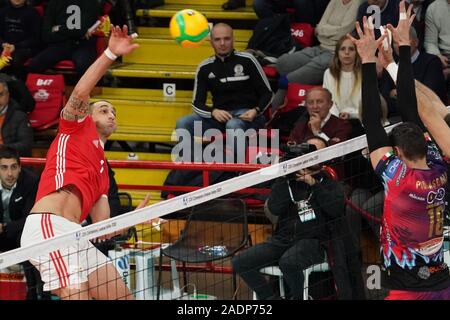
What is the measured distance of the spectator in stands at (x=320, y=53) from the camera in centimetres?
1266

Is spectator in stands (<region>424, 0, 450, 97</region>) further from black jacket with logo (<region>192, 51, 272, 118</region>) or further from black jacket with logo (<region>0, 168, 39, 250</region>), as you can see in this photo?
black jacket with logo (<region>0, 168, 39, 250</region>)

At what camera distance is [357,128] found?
11312mm

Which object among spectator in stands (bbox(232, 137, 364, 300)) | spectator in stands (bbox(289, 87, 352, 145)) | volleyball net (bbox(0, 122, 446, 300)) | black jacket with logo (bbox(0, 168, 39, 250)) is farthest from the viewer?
spectator in stands (bbox(289, 87, 352, 145))

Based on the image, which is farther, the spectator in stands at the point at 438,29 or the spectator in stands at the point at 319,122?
the spectator in stands at the point at 438,29

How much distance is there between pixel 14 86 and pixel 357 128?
4.03 metres

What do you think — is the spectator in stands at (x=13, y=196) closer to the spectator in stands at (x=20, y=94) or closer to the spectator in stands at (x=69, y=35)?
the spectator in stands at (x=20, y=94)

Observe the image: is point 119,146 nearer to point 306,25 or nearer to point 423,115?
point 306,25

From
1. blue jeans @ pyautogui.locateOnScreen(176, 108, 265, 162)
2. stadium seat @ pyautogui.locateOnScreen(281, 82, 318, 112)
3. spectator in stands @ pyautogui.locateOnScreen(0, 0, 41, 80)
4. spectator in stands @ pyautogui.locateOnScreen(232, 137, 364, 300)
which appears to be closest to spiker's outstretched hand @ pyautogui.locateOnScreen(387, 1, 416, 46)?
spectator in stands @ pyautogui.locateOnScreen(232, 137, 364, 300)

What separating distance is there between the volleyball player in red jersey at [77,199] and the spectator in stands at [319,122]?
8.55ft

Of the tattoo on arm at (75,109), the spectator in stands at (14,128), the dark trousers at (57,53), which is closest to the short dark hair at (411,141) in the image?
the tattoo on arm at (75,109)

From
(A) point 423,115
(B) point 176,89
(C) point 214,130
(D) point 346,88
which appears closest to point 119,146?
(B) point 176,89

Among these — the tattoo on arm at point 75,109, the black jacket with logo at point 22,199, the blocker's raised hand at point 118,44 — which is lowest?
the black jacket with logo at point 22,199

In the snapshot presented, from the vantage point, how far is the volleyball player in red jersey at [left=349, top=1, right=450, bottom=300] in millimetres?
7742

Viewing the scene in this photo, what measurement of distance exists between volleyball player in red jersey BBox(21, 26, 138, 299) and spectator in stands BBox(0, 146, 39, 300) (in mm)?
1761
